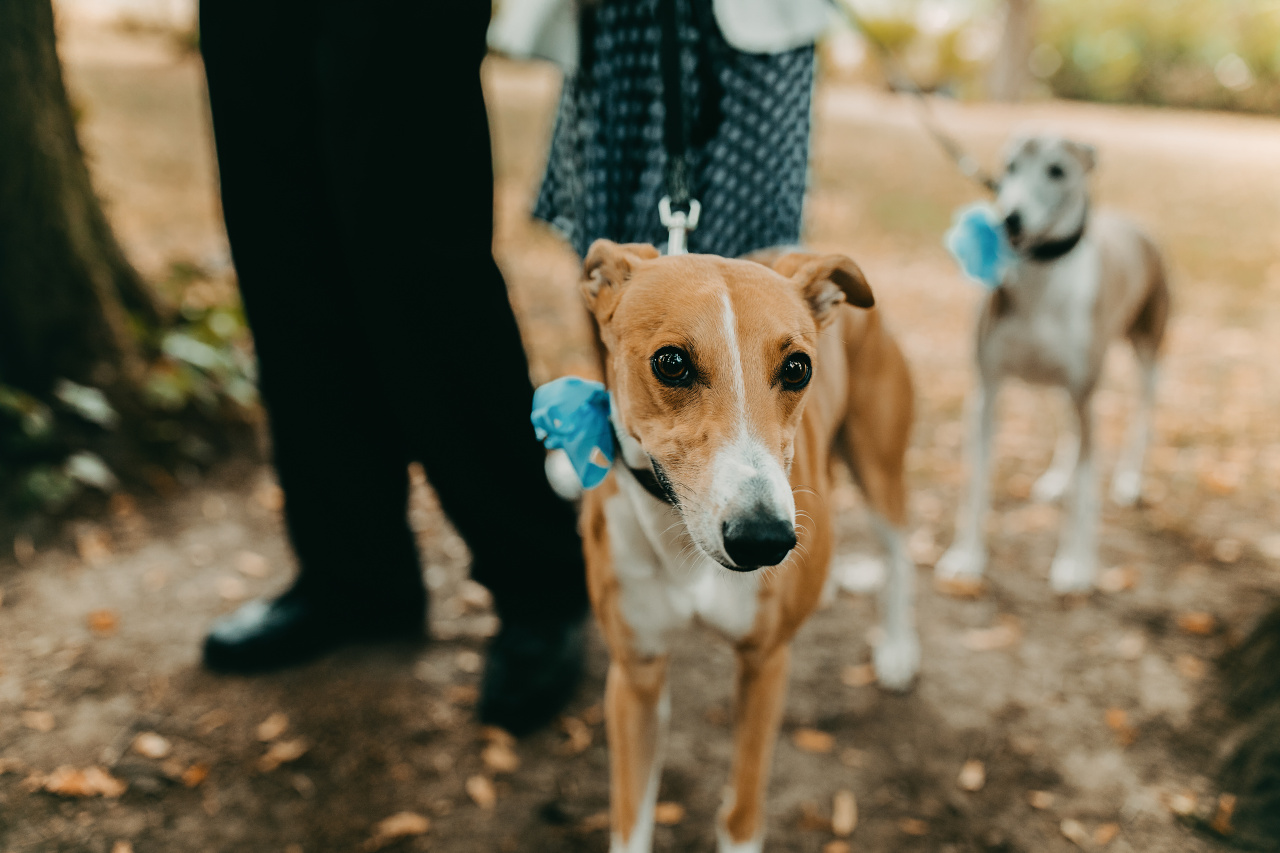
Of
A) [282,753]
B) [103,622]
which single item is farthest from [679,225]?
[103,622]

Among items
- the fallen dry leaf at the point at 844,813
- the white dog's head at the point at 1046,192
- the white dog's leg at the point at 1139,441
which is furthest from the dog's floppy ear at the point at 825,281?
the white dog's leg at the point at 1139,441

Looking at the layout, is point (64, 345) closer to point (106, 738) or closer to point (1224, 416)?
point (106, 738)

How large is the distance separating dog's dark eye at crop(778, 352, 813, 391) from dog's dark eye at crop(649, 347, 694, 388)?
0.56 feet

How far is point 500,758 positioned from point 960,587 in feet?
6.32

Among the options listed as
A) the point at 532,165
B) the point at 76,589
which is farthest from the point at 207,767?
the point at 532,165

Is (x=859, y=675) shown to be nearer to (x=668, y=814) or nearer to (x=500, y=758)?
(x=668, y=814)

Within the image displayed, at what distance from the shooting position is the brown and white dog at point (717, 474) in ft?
4.71

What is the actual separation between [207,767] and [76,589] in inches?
46.3

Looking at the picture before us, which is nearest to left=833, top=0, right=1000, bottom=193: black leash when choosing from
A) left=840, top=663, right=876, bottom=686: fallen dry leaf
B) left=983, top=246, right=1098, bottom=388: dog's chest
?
left=983, top=246, right=1098, bottom=388: dog's chest

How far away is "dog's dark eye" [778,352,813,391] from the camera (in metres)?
1.54

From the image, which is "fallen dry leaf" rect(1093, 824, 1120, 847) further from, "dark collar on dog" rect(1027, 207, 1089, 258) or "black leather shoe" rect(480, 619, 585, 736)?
"dark collar on dog" rect(1027, 207, 1089, 258)

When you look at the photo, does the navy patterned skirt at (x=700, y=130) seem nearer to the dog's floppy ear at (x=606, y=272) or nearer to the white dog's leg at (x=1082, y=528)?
the dog's floppy ear at (x=606, y=272)

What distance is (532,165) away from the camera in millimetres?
10492

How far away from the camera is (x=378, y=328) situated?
2.26 metres
